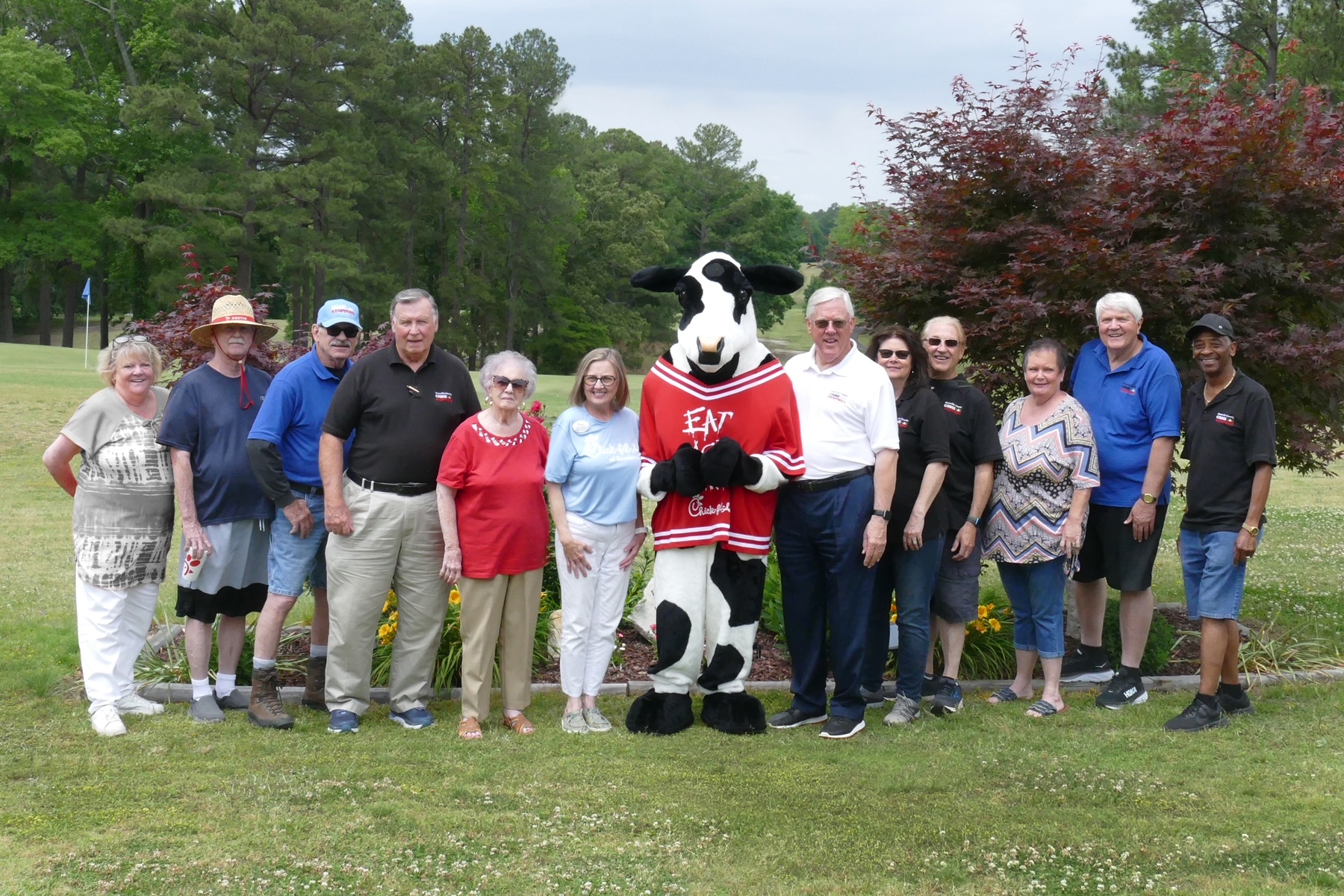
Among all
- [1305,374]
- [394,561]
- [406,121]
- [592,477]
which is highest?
[406,121]

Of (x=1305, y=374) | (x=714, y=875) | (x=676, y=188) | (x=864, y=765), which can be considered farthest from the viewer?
(x=676, y=188)

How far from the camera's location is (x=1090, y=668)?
629 cm

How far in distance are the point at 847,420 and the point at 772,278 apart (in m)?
0.91

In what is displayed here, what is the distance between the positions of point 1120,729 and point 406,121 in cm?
4034

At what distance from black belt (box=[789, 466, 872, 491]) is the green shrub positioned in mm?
2089

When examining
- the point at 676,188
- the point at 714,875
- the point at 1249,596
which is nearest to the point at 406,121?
the point at 676,188

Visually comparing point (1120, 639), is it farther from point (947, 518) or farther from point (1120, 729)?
point (947, 518)

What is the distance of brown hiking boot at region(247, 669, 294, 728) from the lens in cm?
537

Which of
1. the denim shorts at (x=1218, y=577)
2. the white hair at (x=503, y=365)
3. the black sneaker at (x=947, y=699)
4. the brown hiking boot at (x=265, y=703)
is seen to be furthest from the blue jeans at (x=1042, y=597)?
the brown hiking boot at (x=265, y=703)

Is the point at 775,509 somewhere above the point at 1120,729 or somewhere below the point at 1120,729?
above

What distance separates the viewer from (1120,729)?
545 centimetres

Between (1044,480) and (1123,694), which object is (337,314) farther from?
(1123,694)

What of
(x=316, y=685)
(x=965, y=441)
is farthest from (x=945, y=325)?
(x=316, y=685)

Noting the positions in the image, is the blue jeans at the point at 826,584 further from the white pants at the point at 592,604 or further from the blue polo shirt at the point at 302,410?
the blue polo shirt at the point at 302,410
